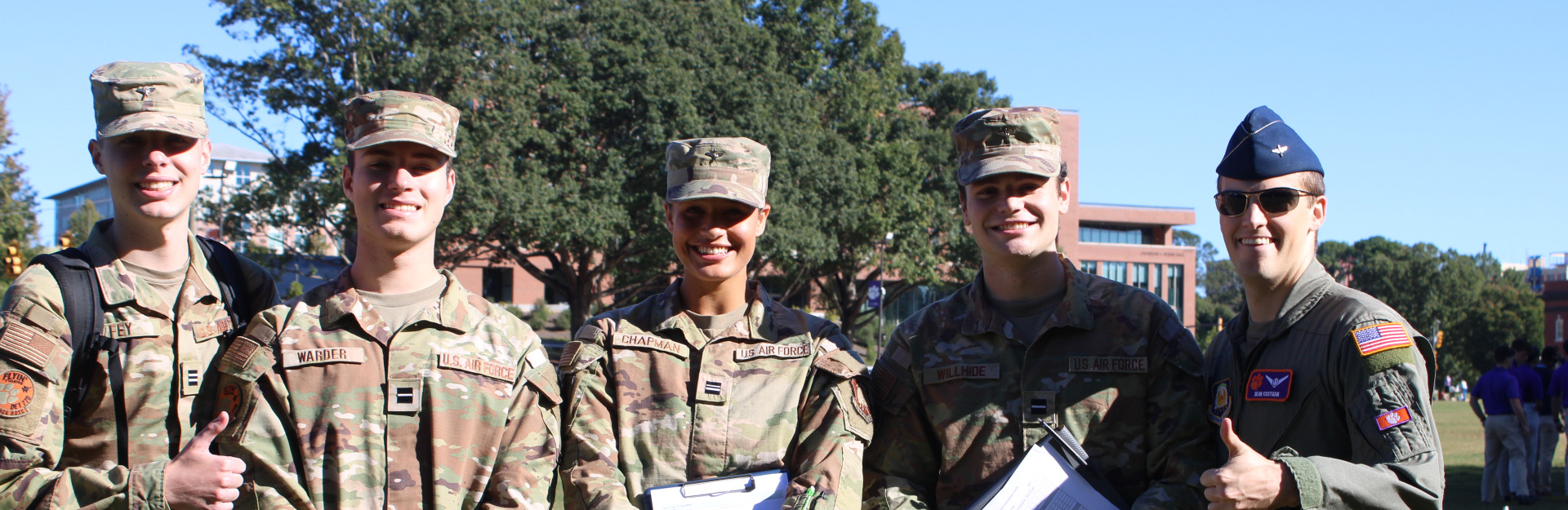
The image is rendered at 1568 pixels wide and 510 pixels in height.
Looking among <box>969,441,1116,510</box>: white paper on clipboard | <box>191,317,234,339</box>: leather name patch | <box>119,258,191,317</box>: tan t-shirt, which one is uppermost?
<box>119,258,191,317</box>: tan t-shirt

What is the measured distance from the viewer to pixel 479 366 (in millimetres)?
3713

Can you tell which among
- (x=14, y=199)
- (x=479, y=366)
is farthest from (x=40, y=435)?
(x=14, y=199)

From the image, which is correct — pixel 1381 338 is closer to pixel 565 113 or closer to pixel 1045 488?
pixel 1045 488

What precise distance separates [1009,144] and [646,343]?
5.11 ft

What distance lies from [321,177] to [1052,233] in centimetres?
2472

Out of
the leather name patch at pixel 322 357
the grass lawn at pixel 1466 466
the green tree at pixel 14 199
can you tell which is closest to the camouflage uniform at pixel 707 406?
the leather name patch at pixel 322 357

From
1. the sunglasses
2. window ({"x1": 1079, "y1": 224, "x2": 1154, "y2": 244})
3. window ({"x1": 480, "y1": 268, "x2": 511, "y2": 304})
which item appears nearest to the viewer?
the sunglasses

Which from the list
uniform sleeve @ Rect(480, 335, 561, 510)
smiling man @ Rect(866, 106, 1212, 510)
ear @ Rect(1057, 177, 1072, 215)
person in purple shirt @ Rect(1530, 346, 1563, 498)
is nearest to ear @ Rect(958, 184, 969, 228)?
smiling man @ Rect(866, 106, 1212, 510)

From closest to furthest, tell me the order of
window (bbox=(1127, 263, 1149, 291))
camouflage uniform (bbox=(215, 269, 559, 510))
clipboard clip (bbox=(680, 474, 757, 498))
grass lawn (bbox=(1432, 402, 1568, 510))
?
1. camouflage uniform (bbox=(215, 269, 559, 510))
2. clipboard clip (bbox=(680, 474, 757, 498))
3. grass lawn (bbox=(1432, 402, 1568, 510))
4. window (bbox=(1127, 263, 1149, 291))

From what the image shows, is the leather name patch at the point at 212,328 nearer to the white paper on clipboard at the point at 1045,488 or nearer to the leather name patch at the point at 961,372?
the leather name patch at the point at 961,372

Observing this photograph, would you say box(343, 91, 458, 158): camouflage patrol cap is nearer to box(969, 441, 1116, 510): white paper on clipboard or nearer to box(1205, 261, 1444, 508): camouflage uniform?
box(969, 441, 1116, 510): white paper on clipboard

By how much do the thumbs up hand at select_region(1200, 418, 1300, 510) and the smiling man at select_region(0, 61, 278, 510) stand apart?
9.66 feet

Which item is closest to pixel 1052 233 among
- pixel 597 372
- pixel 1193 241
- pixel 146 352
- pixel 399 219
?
pixel 597 372

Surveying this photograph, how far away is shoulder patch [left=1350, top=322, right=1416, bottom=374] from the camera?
350 cm
